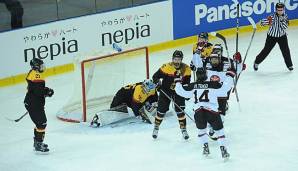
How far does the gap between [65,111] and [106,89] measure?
60 cm

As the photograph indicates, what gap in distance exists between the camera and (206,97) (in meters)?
8.47

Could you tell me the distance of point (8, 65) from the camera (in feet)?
38.1

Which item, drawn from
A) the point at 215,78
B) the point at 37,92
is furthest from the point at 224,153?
the point at 37,92

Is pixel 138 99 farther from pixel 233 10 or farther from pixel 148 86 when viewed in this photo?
pixel 233 10

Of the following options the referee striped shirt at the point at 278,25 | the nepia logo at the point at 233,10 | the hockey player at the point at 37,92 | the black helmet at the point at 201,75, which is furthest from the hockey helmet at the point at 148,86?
the nepia logo at the point at 233,10

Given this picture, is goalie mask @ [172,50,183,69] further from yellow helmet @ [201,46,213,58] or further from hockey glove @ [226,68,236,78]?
yellow helmet @ [201,46,213,58]

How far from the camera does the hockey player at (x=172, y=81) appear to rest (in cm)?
913

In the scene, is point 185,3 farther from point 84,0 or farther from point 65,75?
point 65,75

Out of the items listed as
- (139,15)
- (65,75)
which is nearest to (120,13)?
(139,15)

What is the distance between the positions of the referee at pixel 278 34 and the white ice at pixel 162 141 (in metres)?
0.66

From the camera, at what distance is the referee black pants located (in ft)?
39.6

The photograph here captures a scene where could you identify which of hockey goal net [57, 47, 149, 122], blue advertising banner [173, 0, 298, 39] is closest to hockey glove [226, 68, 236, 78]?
hockey goal net [57, 47, 149, 122]

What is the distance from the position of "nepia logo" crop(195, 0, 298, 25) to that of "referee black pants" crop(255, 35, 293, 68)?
180 cm

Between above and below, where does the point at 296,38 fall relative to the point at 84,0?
below
